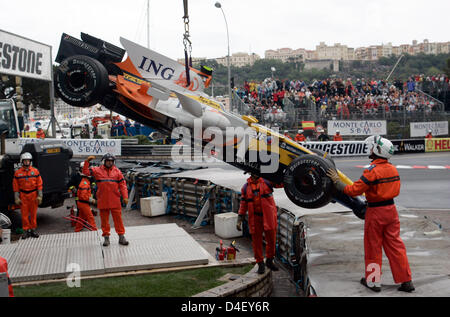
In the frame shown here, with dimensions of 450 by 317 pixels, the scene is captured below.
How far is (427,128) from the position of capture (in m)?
29.2

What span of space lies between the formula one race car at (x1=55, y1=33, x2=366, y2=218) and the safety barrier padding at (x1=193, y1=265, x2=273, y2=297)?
67.0 inches

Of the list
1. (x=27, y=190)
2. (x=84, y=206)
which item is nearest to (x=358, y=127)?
(x=84, y=206)

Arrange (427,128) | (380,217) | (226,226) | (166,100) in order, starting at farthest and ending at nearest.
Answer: (427,128) → (226,226) → (166,100) → (380,217)

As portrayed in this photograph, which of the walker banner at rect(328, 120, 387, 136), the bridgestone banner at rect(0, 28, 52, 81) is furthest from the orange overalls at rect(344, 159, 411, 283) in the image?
the walker banner at rect(328, 120, 387, 136)

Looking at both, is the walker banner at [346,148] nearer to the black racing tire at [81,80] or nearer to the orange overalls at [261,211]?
the orange overalls at [261,211]

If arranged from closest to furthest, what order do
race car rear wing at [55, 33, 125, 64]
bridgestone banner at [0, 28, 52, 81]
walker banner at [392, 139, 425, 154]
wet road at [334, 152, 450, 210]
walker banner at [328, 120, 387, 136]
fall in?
race car rear wing at [55, 33, 125, 64]
wet road at [334, 152, 450, 210]
bridgestone banner at [0, 28, 52, 81]
walker banner at [392, 139, 425, 154]
walker banner at [328, 120, 387, 136]

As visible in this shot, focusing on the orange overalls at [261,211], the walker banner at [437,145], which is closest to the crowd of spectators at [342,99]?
the walker banner at [437,145]

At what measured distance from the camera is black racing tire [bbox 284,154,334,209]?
6098 mm

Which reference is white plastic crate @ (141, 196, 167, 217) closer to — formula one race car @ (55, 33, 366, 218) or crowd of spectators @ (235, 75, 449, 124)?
formula one race car @ (55, 33, 366, 218)

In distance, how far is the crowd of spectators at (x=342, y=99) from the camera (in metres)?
28.5

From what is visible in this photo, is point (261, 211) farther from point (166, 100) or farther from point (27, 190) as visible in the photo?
point (27, 190)

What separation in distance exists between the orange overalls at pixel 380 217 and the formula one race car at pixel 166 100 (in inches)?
71.5

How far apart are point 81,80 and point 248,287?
439 centimetres

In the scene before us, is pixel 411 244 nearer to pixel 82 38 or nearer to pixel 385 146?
pixel 385 146
